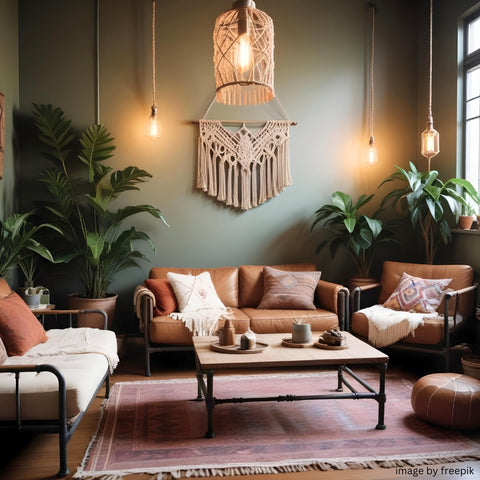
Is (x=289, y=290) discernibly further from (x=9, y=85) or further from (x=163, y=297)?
(x=9, y=85)

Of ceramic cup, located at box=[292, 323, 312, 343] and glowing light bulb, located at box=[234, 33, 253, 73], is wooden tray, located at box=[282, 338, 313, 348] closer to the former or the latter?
ceramic cup, located at box=[292, 323, 312, 343]

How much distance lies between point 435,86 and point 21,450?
459 centimetres

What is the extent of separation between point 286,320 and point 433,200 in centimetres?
166

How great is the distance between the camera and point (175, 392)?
12.0 feet

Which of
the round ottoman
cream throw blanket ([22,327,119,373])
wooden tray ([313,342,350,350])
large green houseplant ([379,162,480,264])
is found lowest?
the round ottoman

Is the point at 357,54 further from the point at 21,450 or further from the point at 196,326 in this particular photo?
the point at 21,450

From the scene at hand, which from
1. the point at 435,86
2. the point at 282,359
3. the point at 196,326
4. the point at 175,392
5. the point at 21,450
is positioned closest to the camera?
the point at 21,450

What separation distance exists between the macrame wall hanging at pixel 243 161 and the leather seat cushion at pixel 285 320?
1214mm

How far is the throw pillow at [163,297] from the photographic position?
14.1 feet

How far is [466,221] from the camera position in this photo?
447 cm

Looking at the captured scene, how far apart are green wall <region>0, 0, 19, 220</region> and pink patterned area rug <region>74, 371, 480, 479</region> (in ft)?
6.61

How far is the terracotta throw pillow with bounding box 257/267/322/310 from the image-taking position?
4473mm

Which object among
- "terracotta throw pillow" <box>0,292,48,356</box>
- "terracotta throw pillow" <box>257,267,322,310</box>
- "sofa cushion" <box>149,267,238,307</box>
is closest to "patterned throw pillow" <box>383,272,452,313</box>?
"terracotta throw pillow" <box>257,267,322,310</box>

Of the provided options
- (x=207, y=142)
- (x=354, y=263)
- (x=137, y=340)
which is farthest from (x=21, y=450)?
(x=354, y=263)
